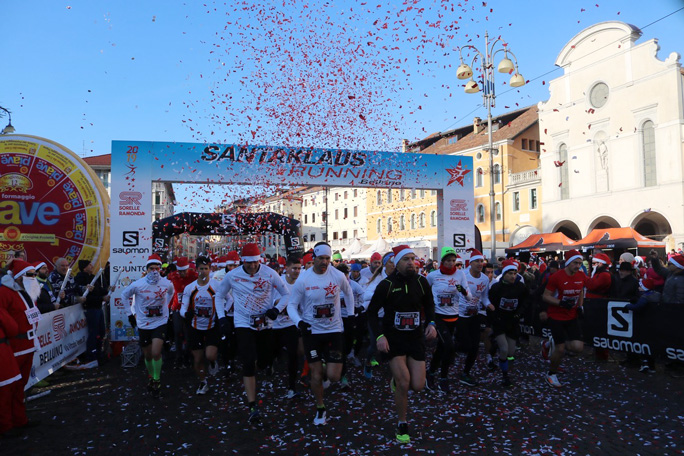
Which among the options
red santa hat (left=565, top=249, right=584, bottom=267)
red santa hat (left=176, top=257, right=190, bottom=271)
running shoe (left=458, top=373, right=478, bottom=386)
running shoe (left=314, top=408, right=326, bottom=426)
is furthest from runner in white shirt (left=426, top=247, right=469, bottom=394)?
red santa hat (left=176, top=257, right=190, bottom=271)

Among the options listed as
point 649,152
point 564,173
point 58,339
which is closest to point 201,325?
point 58,339

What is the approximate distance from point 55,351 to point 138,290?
2.47m

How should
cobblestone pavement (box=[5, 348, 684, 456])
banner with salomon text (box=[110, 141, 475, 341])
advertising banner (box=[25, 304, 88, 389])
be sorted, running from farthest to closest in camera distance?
banner with salomon text (box=[110, 141, 475, 341])
advertising banner (box=[25, 304, 88, 389])
cobblestone pavement (box=[5, 348, 684, 456])

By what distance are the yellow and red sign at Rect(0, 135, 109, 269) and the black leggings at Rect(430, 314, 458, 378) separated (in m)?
9.02

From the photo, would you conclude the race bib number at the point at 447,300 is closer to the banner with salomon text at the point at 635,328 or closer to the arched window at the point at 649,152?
the banner with salomon text at the point at 635,328

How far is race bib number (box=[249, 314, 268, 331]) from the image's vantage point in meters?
7.12

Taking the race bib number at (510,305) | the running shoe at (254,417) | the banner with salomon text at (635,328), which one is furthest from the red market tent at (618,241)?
the running shoe at (254,417)

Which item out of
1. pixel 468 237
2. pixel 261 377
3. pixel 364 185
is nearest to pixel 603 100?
pixel 468 237

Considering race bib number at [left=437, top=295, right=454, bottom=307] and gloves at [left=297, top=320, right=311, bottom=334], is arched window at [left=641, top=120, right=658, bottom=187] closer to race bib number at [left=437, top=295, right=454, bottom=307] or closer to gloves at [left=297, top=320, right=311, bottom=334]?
race bib number at [left=437, top=295, right=454, bottom=307]

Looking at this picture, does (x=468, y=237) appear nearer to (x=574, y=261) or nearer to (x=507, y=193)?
(x=574, y=261)

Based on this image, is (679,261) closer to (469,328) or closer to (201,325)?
(469,328)

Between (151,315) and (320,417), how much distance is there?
337 centimetres

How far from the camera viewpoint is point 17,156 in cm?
1237

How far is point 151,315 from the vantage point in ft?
27.3
